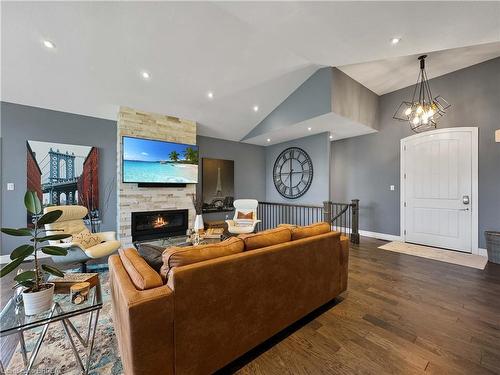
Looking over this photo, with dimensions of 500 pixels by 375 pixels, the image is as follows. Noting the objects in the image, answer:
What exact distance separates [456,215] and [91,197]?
23.7 feet

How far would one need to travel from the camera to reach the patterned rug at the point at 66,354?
149 centimetres

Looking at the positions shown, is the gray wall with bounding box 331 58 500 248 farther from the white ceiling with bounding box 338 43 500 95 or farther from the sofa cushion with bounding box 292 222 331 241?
the sofa cushion with bounding box 292 222 331 241

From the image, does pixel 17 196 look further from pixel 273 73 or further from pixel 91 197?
pixel 273 73

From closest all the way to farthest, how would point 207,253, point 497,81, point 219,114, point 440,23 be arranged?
point 207,253 → point 440,23 → point 497,81 → point 219,114

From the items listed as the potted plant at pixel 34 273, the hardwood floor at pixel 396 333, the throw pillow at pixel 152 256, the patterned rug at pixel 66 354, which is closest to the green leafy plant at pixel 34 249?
the potted plant at pixel 34 273

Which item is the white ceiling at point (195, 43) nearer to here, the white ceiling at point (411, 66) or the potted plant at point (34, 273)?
the white ceiling at point (411, 66)

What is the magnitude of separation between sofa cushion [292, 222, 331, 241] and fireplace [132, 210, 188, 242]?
3.42 metres

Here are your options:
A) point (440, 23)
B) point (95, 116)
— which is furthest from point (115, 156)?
point (440, 23)

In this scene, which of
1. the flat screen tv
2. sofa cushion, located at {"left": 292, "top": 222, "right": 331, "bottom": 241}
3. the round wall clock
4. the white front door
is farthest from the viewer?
the round wall clock

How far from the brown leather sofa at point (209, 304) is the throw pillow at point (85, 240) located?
1.74 metres

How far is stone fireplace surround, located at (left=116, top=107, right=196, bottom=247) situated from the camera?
4.11 m

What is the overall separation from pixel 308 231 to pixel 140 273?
4.98ft

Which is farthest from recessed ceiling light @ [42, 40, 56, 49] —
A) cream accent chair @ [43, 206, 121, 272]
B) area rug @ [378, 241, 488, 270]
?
area rug @ [378, 241, 488, 270]

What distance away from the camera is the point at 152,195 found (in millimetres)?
4461
